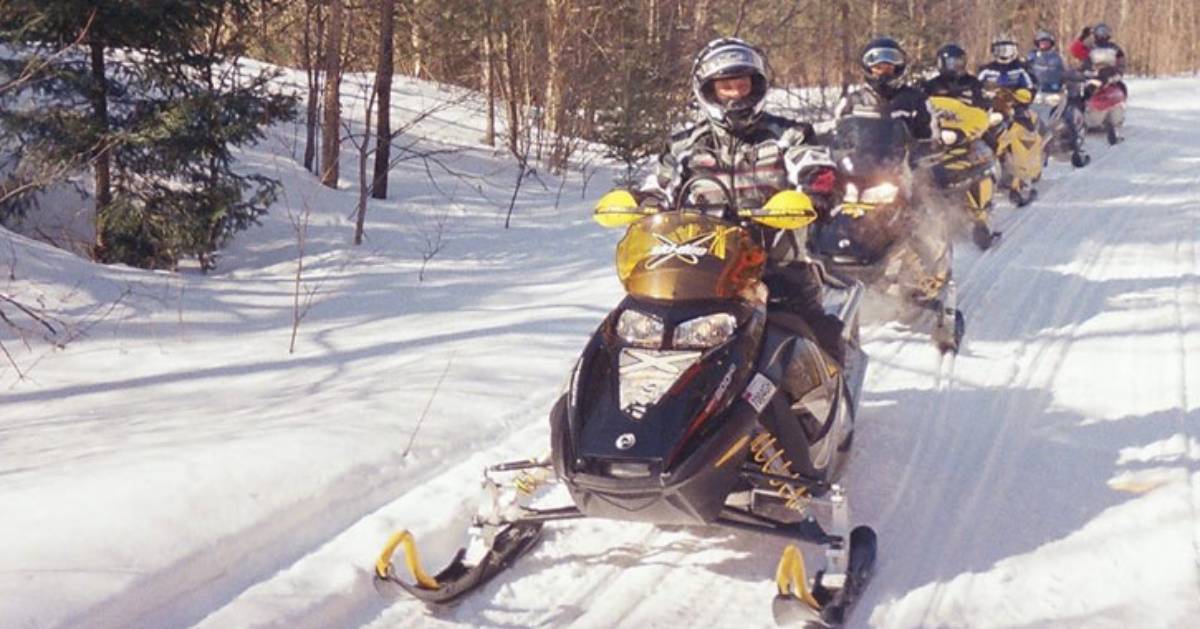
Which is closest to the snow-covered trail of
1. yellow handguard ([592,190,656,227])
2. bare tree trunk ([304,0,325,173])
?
yellow handguard ([592,190,656,227])

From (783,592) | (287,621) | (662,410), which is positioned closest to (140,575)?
(287,621)

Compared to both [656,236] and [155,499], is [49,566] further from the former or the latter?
[656,236]

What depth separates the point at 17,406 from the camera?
22.2 feet

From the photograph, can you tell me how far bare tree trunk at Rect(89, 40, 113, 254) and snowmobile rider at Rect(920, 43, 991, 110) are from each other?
27.9 feet

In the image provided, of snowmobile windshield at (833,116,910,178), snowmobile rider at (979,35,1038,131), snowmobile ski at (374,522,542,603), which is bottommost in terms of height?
snowmobile ski at (374,522,542,603)

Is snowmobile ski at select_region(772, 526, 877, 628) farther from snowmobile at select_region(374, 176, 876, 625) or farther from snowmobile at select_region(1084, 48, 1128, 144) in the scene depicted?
snowmobile at select_region(1084, 48, 1128, 144)

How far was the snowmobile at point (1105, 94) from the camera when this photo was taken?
20.0 metres

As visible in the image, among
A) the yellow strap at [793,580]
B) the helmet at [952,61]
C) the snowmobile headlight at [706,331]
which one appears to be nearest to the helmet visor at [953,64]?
the helmet at [952,61]

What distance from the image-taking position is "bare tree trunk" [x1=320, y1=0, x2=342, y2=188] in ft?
43.4

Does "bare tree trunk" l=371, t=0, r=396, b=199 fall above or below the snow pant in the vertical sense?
above

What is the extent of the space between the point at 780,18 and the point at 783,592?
21.3 metres

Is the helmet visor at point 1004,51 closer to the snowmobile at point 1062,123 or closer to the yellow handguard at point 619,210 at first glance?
the snowmobile at point 1062,123

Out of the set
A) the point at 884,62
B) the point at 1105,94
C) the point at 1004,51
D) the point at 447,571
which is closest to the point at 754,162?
the point at 447,571

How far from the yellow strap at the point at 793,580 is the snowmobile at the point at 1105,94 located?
1764cm
